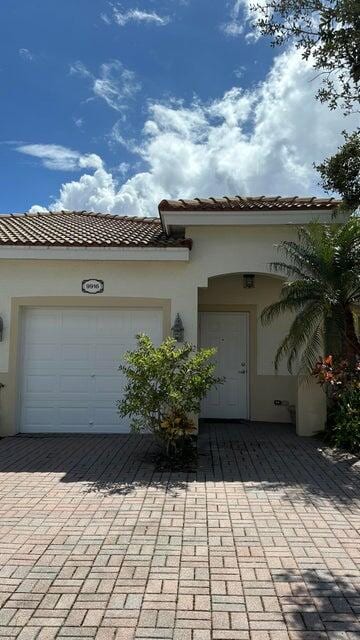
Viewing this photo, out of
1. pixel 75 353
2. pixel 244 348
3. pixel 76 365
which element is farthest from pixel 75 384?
Result: pixel 244 348

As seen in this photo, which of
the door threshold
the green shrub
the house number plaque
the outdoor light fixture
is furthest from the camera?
the outdoor light fixture

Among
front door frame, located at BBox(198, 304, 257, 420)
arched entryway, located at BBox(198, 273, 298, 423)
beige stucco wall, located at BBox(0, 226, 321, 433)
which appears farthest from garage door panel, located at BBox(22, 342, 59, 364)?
front door frame, located at BBox(198, 304, 257, 420)

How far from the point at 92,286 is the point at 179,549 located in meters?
6.73

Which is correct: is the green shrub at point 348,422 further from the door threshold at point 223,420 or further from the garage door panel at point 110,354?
the garage door panel at point 110,354

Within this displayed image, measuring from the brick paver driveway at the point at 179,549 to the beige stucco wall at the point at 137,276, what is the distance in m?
3.19

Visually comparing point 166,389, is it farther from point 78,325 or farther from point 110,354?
point 78,325

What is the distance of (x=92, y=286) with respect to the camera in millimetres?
10375

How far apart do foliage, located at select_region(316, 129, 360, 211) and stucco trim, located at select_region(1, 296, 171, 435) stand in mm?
4171

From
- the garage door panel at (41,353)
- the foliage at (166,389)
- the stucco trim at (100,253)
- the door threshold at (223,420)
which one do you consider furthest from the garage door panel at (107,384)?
the door threshold at (223,420)

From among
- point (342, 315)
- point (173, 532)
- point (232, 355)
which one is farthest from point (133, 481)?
point (232, 355)

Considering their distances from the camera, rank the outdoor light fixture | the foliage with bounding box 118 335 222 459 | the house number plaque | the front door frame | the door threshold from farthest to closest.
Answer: the front door frame, the outdoor light fixture, the door threshold, the house number plaque, the foliage with bounding box 118 335 222 459

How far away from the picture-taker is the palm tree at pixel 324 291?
883cm

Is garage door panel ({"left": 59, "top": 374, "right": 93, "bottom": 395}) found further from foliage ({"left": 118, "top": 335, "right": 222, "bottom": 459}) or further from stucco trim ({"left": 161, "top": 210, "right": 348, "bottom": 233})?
stucco trim ({"left": 161, "top": 210, "right": 348, "bottom": 233})

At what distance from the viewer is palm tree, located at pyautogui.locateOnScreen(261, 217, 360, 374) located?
8.83 m
